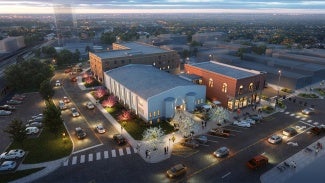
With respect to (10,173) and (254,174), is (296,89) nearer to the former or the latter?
(254,174)

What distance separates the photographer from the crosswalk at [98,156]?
4591cm

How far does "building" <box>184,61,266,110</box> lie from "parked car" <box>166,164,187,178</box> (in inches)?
1322

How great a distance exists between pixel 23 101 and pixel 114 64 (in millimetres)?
34668

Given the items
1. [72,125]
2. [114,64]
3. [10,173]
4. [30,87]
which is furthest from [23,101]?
[10,173]

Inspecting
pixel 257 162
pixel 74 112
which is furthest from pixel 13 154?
pixel 257 162

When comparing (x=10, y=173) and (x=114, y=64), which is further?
(x=114, y=64)

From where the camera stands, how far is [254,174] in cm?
4191

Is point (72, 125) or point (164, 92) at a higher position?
point (164, 92)

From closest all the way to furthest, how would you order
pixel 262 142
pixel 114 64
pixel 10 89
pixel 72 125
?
pixel 262 142, pixel 72 125, pixel 10 89, pixel 114 64

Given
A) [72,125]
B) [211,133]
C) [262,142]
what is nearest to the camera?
[262,142]

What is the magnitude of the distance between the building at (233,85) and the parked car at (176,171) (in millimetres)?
33580

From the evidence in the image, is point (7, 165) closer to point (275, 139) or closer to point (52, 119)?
point (52, 119)

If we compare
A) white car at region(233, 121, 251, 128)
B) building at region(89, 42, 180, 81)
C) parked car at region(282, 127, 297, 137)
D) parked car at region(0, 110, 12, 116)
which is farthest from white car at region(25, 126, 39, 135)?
parked car at region(282, 127, 297, 137)

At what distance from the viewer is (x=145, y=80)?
7244 cm
